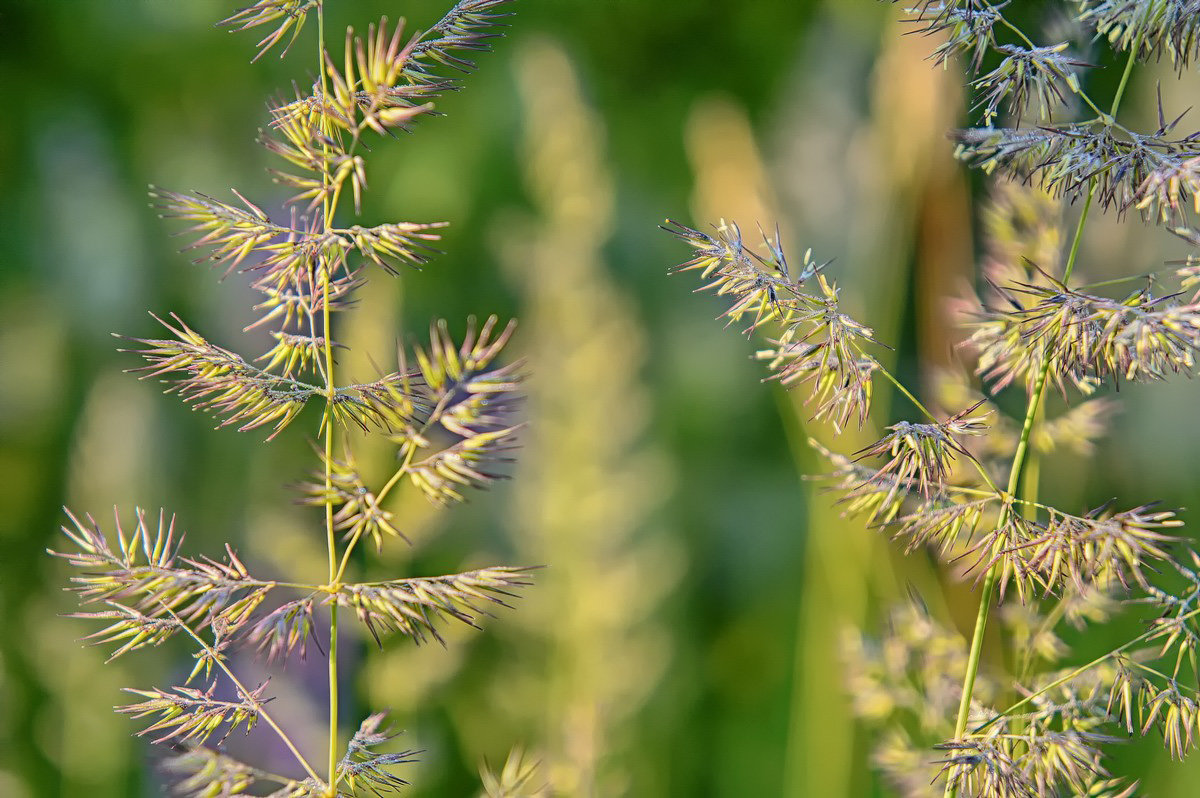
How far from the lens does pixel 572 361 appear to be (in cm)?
63

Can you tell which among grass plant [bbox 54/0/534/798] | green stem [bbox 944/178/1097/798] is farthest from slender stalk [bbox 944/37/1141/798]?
grass plant [bbox 54/0/534/798]

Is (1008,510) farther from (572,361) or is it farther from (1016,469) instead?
(572,361)

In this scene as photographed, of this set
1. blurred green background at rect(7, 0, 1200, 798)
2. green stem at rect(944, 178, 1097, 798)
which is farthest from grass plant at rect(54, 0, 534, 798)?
blurred green background at rect(7, 0, 1200, 798)

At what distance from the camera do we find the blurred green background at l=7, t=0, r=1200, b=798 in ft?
2.11

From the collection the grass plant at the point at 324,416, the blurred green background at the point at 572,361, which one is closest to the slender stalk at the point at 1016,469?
the grass plant at the point at 324,416

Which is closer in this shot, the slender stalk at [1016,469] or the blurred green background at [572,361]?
the slender stalk at [1016,469]

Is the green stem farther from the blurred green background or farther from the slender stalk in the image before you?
the blurred green background

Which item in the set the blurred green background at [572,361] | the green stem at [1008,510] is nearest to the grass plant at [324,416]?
the green stem at [1008,510]

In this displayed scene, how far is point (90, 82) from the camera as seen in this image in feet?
2.69

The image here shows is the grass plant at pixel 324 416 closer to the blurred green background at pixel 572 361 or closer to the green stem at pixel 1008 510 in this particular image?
the green stem at pixel 1008 510

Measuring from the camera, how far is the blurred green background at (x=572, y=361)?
643mm

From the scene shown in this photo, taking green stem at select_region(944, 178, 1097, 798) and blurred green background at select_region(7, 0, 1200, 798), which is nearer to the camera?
green stem at select_region(944, 178, 1097, 798)

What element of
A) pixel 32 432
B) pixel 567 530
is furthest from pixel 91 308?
pixel 567 530

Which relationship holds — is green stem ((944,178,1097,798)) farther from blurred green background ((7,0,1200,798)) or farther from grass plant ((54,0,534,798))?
blurred green background ((7,0,1200,798))
